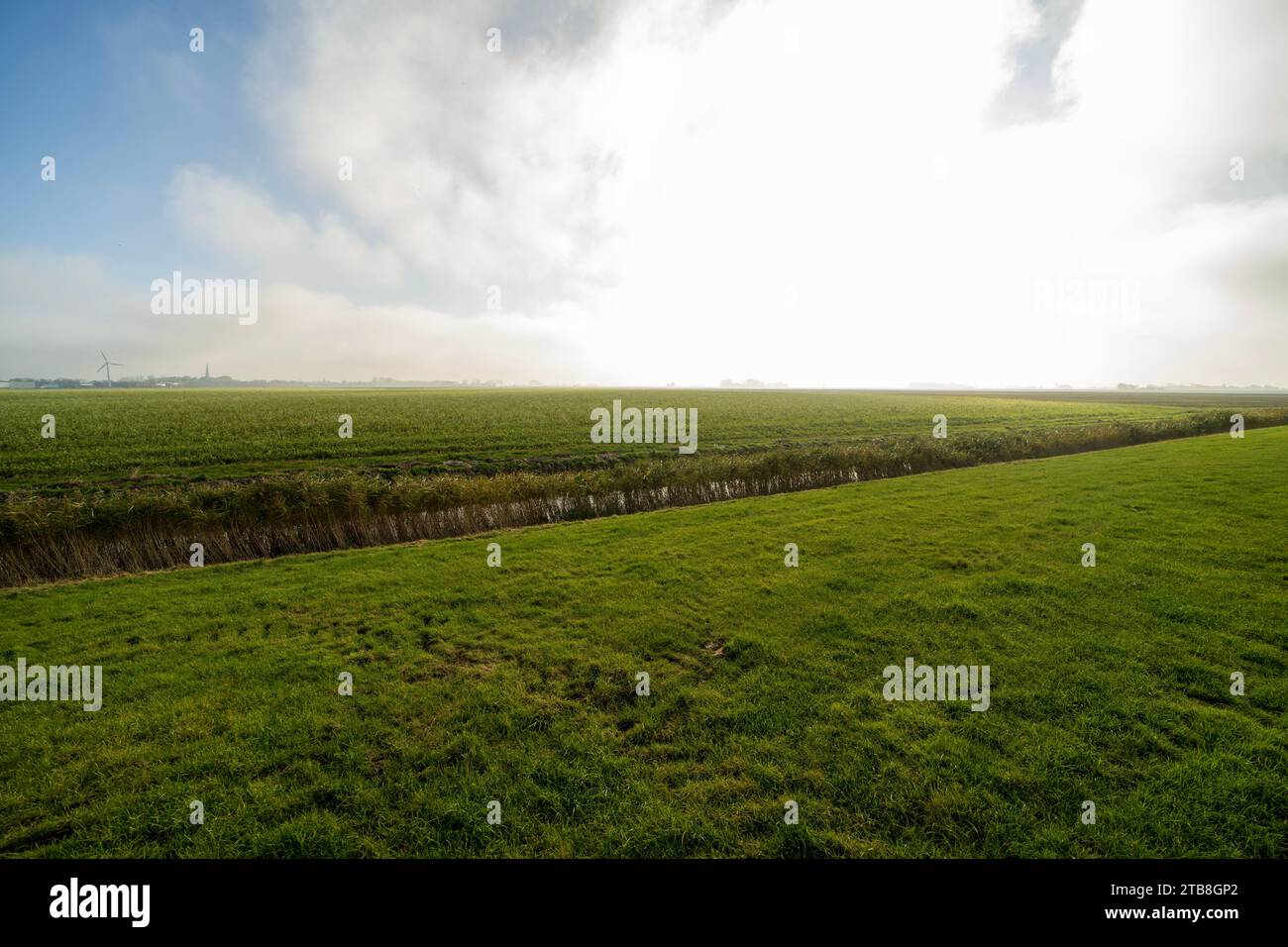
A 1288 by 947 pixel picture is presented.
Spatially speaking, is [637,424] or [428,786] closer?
[428,786]

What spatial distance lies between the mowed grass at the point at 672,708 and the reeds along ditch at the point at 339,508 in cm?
294

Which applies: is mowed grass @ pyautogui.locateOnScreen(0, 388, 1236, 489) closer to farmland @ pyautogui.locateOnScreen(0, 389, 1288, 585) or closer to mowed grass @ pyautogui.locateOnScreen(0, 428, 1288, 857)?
farmland @ pyautogui.locateOnScreen(0, 389, 1288, 585)

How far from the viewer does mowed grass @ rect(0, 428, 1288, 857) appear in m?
4.77

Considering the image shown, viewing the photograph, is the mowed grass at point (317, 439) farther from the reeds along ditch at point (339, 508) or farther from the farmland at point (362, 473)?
the reeds along ditch at point (339, 508)

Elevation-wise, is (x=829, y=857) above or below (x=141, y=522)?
below

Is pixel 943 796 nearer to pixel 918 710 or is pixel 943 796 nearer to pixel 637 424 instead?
pixel 918 710

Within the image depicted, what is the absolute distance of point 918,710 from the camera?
6.41 meters

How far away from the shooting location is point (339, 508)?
57.2 feet

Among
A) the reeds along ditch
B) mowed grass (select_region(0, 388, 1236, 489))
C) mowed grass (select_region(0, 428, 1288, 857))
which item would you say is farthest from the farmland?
mowed grass (select_region(0, 428, 1288, 857))

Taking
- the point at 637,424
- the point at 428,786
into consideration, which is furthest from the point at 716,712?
the point at 637,424
